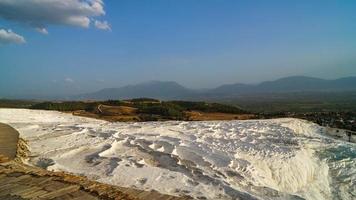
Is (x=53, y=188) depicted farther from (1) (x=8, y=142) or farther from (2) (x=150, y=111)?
(2) (x=150, y=111)

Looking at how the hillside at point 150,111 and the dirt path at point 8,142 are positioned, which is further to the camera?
the hillside at point 150,111

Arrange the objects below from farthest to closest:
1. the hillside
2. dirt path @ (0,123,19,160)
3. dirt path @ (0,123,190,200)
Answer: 1. the hillside
2. dirt path @ (0,123,19,160)
3. dirt path @ (0,123,190,200)

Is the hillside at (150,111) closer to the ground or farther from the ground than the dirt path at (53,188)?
farther from the ground

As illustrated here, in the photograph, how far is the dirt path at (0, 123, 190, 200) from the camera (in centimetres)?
677

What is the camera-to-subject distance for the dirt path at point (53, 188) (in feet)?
22.2

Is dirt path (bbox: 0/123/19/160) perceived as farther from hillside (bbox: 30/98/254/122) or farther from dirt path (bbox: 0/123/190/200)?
hillside (bbox: 30/98/254/122)

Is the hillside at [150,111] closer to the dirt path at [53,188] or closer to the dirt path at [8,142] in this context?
the dirt path at [8,142]

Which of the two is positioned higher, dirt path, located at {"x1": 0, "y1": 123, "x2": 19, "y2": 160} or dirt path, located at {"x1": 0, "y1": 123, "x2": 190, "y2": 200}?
dirt path, located at {"x1": 0, "y1": 123, "x2": 19, "y2": 160}

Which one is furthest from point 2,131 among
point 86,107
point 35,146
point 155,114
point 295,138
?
point 86,107

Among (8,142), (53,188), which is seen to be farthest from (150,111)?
(53,188)

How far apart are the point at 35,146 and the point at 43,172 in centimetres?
442

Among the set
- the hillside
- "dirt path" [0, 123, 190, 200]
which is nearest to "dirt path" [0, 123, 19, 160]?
"dirt path" [0, 123, 190, 200]

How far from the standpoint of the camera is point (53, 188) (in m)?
7.17

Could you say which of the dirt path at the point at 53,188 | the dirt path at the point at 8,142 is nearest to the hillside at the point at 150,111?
the dirt path at the point at 8,142
